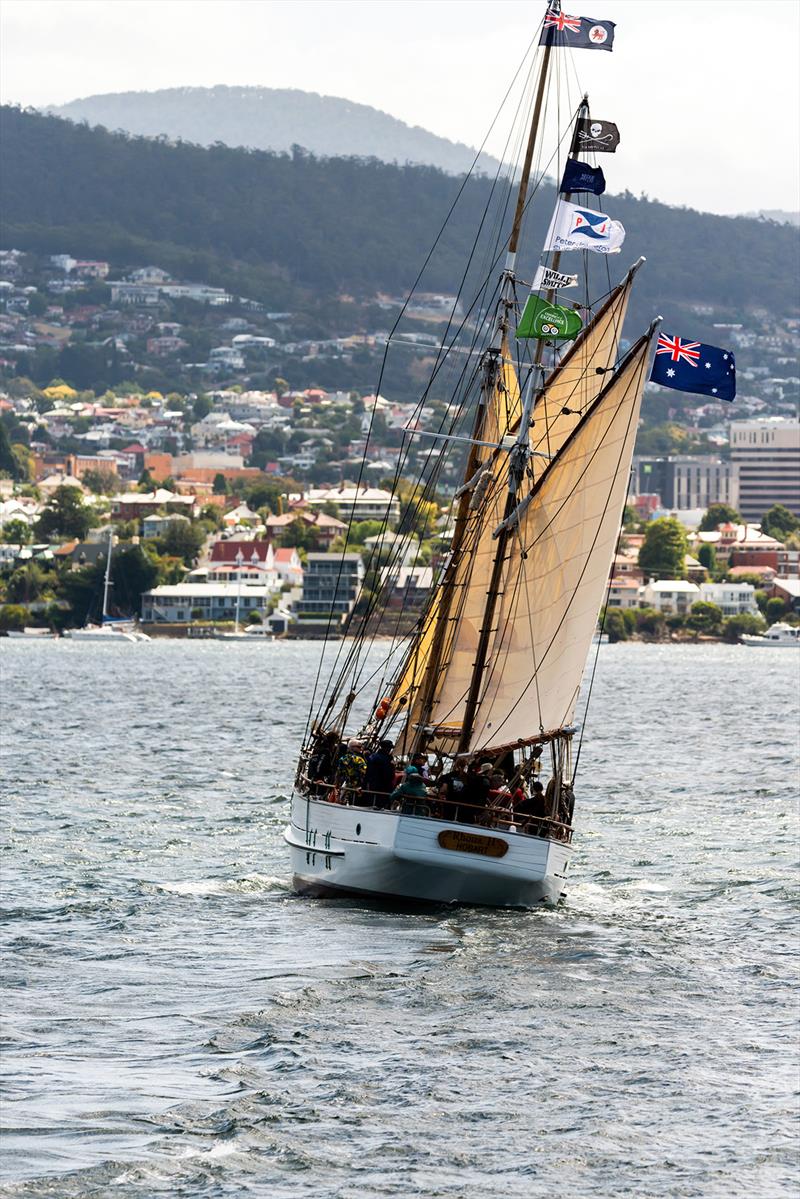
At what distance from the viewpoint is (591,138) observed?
3750 centimetres

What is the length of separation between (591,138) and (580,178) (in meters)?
0.75

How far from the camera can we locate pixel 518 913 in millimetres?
33250

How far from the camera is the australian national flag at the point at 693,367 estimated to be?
33688mm

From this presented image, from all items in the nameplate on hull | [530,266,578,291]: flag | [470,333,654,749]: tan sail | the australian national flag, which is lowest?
the nameplate on hull

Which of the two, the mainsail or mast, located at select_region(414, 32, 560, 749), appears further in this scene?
mast, located at select_region(414, 32, 560, 749)

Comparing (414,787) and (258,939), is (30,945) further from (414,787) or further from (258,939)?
(414,787)

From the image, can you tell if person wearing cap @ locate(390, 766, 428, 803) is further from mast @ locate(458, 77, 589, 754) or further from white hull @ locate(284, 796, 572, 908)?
mast @ locate(458, 77, 589, 754)

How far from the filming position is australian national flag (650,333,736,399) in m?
33.7

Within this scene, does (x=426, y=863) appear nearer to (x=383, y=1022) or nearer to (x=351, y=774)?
(x=351, y=774)

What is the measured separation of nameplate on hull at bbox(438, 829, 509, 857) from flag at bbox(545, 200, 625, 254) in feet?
31.9

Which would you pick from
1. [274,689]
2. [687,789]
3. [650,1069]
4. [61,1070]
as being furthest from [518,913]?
[274,689]

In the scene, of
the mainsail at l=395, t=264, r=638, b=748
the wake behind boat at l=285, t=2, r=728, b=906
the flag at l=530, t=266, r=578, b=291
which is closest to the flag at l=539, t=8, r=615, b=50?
the wake behind boat at l=285, t=2, r=728, b=906

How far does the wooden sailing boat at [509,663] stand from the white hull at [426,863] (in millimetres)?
29

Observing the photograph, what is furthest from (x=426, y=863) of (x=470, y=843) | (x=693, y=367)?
(x=693, y=367)
